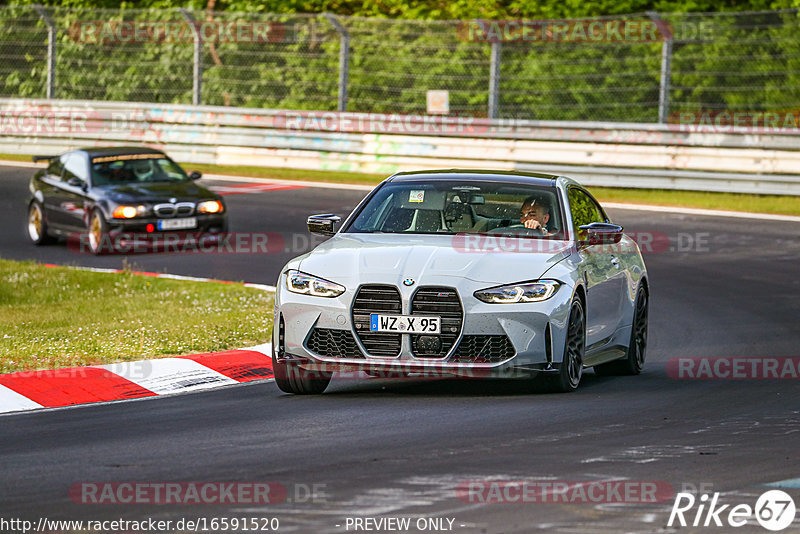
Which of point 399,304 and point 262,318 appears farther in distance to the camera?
point 262,318

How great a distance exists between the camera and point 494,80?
2683cm

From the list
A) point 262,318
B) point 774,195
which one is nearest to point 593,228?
point 262,318

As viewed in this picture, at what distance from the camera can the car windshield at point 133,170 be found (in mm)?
20562

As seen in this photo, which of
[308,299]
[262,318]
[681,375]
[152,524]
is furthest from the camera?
[262,318]

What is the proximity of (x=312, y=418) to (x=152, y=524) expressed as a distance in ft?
8.73

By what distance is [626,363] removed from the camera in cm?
1123

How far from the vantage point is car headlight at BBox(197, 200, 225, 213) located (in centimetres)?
2000

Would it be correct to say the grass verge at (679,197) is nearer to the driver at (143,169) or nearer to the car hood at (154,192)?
the driver at (143,169)

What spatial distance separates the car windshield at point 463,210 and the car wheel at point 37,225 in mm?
11385

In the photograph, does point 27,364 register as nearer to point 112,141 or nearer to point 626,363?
point 626,363

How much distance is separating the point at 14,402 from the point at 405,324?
8.18ft

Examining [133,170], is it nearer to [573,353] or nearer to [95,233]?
[95,233]
